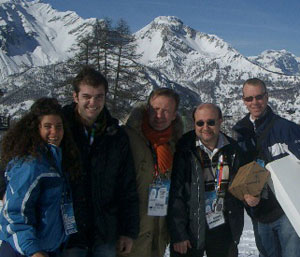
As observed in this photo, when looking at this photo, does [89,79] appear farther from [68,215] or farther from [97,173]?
[68,215]

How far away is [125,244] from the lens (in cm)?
309

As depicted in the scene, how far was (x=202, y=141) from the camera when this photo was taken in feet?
10.7

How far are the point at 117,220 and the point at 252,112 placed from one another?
1.82 metres

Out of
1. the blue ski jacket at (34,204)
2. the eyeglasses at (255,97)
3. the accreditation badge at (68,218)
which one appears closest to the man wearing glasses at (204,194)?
the eyeglasses at (255,97)

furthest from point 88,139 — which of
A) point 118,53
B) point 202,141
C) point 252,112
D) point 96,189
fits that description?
point 118,53

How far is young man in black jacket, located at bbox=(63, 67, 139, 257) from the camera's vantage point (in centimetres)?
279

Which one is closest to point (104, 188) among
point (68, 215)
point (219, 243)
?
point (68, 215)

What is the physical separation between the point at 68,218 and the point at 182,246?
115 cm

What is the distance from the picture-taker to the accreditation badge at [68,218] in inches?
102

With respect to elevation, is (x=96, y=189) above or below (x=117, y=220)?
above

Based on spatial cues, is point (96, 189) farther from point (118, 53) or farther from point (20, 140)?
point (118, 53)

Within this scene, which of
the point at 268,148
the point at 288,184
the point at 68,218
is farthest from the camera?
the point at 268,148

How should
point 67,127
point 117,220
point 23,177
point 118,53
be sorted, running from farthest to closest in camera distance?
1. point 118,53
2. point 117,220
3. point 67,127
4. point 23,177

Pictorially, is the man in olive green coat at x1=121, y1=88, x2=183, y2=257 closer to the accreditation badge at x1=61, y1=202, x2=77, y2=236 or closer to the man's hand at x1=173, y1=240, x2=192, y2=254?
the man's hand at x1=173, y1=240, x2=192, y2=254
